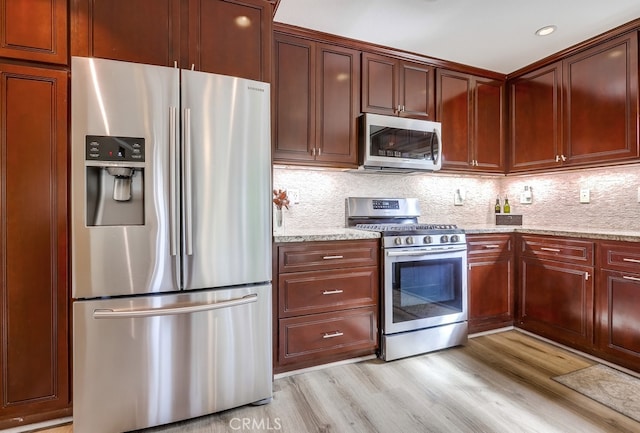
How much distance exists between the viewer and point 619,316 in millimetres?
2193

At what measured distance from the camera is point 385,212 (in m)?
2.97

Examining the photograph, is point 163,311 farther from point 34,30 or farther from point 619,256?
point 619,256

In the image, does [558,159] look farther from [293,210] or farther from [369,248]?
[293,210]

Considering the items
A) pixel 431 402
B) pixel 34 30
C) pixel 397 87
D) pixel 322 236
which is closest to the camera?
pixel 34 30

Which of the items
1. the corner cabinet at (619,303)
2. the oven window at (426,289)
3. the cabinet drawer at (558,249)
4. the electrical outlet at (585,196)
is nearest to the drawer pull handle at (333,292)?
the oven window at (426,289)

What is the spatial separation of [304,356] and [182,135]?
156cm

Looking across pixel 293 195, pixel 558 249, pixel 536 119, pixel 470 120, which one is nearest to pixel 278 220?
pixel 293 195

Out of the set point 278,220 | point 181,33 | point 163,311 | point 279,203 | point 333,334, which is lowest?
point 333,334

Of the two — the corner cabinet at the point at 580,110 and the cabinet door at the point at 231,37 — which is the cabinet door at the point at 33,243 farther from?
the corner cabinet at the point at 580,110

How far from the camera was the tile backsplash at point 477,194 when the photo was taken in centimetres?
268

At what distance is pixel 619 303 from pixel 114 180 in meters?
3.19

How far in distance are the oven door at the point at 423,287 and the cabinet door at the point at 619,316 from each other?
887 millimetres

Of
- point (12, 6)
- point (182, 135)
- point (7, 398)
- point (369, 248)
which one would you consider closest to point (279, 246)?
point (369, 248)

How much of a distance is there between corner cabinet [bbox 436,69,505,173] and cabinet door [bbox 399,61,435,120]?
0.27 feet
